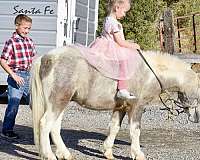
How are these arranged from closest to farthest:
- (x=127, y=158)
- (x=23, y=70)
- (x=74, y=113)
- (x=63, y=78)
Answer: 1. (x=63, y=78)
2. (x=127, y=158)
3. (x=23, y=70)
4. (x=74, y=113)

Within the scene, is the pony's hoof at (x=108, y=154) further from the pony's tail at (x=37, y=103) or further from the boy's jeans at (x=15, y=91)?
the boy's jeans at (x=15, y=91)

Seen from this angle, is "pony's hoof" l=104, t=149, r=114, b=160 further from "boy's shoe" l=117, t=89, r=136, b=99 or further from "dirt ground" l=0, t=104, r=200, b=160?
"boy's shoe" l=117, t=89, r=136, b=99

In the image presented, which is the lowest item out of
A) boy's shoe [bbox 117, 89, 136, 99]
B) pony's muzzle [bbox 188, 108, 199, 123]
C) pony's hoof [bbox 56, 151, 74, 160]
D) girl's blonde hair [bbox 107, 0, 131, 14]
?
pony's hoof [bbox 56, 151, 74, 160]

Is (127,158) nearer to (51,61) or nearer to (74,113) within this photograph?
(51,61)

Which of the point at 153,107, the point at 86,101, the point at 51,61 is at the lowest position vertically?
the point at 153,107

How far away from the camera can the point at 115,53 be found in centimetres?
700

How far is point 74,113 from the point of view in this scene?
11328 millimetres

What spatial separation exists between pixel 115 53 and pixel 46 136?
4.05 feet

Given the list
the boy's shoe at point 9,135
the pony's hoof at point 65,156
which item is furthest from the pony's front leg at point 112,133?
the boy's shoe at point 9,135

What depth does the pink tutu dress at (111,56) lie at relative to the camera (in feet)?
22.6

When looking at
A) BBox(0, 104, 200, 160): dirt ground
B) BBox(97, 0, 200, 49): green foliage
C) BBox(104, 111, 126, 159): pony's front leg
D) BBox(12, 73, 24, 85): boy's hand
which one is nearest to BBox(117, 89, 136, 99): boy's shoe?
BBox(104, 111, 126, 159): pony's front leg

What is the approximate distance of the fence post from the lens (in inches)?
650

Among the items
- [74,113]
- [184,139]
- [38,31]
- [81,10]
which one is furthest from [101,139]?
[81,10]

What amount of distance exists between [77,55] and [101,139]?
2080 mm
